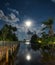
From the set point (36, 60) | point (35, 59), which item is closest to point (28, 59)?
point (35, 59)

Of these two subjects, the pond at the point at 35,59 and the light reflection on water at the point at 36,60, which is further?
the pond at the point at 35,59

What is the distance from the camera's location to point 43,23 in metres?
87.9

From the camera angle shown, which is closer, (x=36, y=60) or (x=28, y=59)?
(x=36, y=60)

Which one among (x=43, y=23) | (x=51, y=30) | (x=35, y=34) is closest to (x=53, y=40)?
(x=51, y=30)

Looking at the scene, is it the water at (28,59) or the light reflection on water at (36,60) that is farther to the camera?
the water at (28,59)

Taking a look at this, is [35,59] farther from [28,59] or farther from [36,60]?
[36,60]

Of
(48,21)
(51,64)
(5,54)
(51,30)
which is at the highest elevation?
(48,21)

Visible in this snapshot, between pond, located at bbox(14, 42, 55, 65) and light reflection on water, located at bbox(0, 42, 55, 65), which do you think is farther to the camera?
pond, located at bbox(14, 42, 55, 65)

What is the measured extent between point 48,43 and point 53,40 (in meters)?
2.82

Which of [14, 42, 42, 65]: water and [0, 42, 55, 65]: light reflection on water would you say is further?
[14, 42, 42, 65]: water

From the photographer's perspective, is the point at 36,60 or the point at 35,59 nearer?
the point at 36,60

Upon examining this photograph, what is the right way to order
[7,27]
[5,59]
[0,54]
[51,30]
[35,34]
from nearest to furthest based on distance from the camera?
1. [0,54]
2. [5,59]
3. [51,30]
4. [7,27]
5. [35,34]

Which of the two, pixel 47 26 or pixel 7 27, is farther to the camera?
pixel 7 27

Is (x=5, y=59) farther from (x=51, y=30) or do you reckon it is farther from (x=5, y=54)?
(x=51, y=30)
